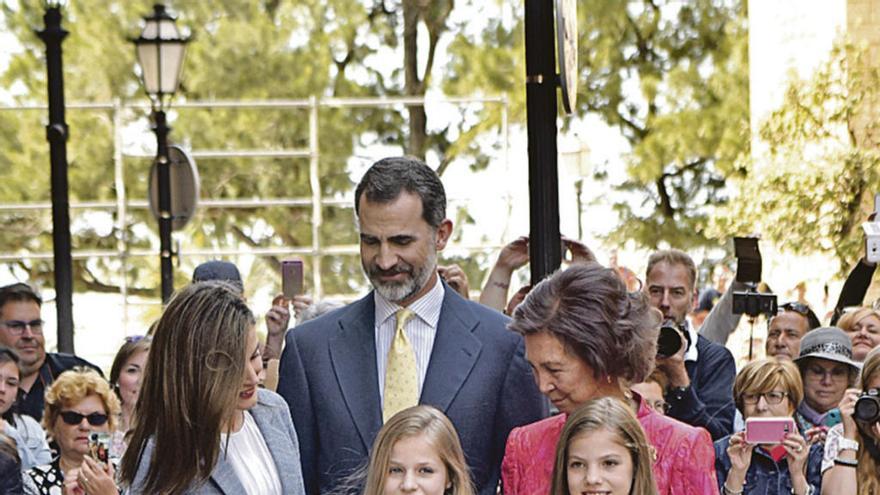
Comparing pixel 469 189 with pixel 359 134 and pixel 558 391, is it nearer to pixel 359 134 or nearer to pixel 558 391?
pixel 359 134

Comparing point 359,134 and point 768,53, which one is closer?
point 768,53

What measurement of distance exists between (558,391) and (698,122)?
81.3 ft

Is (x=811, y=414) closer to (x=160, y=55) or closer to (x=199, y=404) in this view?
(x=199, y=404)

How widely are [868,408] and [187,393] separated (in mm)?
3093

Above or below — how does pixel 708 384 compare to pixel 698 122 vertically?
below

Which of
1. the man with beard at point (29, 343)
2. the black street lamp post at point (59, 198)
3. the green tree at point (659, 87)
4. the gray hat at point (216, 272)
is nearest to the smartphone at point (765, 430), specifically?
the gray hat at point (216, 272)

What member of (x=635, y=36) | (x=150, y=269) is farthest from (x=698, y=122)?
(x=150, y=269)

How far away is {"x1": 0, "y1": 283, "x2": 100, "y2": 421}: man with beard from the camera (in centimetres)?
1018

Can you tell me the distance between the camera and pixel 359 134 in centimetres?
2930

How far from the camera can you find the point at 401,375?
6.00 metres

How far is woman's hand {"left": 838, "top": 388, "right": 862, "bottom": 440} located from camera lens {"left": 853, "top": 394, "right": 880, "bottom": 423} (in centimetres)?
19

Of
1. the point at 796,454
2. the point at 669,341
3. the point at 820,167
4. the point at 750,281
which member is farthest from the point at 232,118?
the point at 669,341

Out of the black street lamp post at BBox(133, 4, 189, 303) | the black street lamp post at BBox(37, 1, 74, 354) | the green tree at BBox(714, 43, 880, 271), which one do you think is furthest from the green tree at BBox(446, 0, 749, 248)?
the black street lamp post at BBox(37, 1, 74, 354)

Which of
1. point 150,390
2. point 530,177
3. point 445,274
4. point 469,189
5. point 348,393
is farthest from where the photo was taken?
point 469,189
